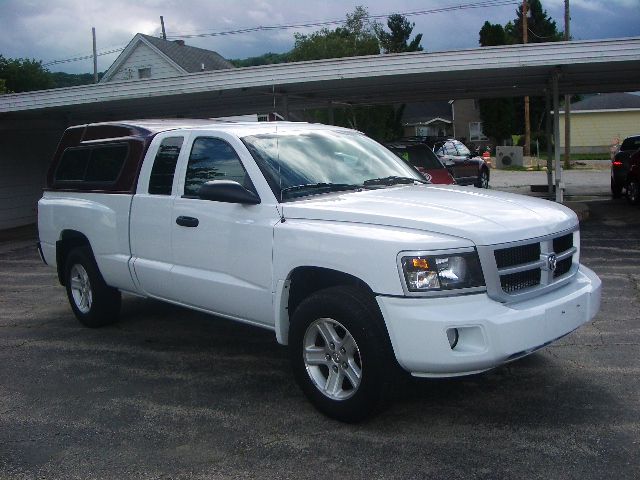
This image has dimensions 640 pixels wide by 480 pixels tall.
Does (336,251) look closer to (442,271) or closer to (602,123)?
(442,271)

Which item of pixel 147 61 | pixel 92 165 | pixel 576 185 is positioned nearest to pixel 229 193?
pixel 92 165

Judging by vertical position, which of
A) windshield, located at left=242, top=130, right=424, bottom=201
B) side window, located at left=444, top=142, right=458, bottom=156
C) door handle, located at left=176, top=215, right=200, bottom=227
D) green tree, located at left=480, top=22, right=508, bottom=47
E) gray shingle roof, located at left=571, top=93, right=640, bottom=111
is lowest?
door handle, located at left=176, top=215, right=200, bottom=227

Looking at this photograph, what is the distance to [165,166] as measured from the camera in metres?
5.87

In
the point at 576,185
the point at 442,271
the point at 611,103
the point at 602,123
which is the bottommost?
the point at 576,185

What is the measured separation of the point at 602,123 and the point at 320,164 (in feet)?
167

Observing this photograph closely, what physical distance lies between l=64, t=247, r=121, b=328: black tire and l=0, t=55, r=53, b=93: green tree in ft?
206

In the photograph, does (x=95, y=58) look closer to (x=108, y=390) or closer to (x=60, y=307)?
(x=60, y=307)

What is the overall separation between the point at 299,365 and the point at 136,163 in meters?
2.68

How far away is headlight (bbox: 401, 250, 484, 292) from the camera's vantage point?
3912 millimetres

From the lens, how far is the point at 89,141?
23.0 ft

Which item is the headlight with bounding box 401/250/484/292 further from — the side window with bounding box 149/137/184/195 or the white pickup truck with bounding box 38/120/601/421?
the side window with bounding box 149/137/184/195

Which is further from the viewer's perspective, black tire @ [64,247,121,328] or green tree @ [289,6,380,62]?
green tree @ [289,6,380,62]

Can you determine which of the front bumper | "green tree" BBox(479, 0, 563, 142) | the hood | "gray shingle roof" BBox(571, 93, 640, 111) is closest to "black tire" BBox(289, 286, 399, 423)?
the front bumper

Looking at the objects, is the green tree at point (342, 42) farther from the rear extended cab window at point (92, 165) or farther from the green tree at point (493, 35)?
the rear extended cab window at point (92, 165)
